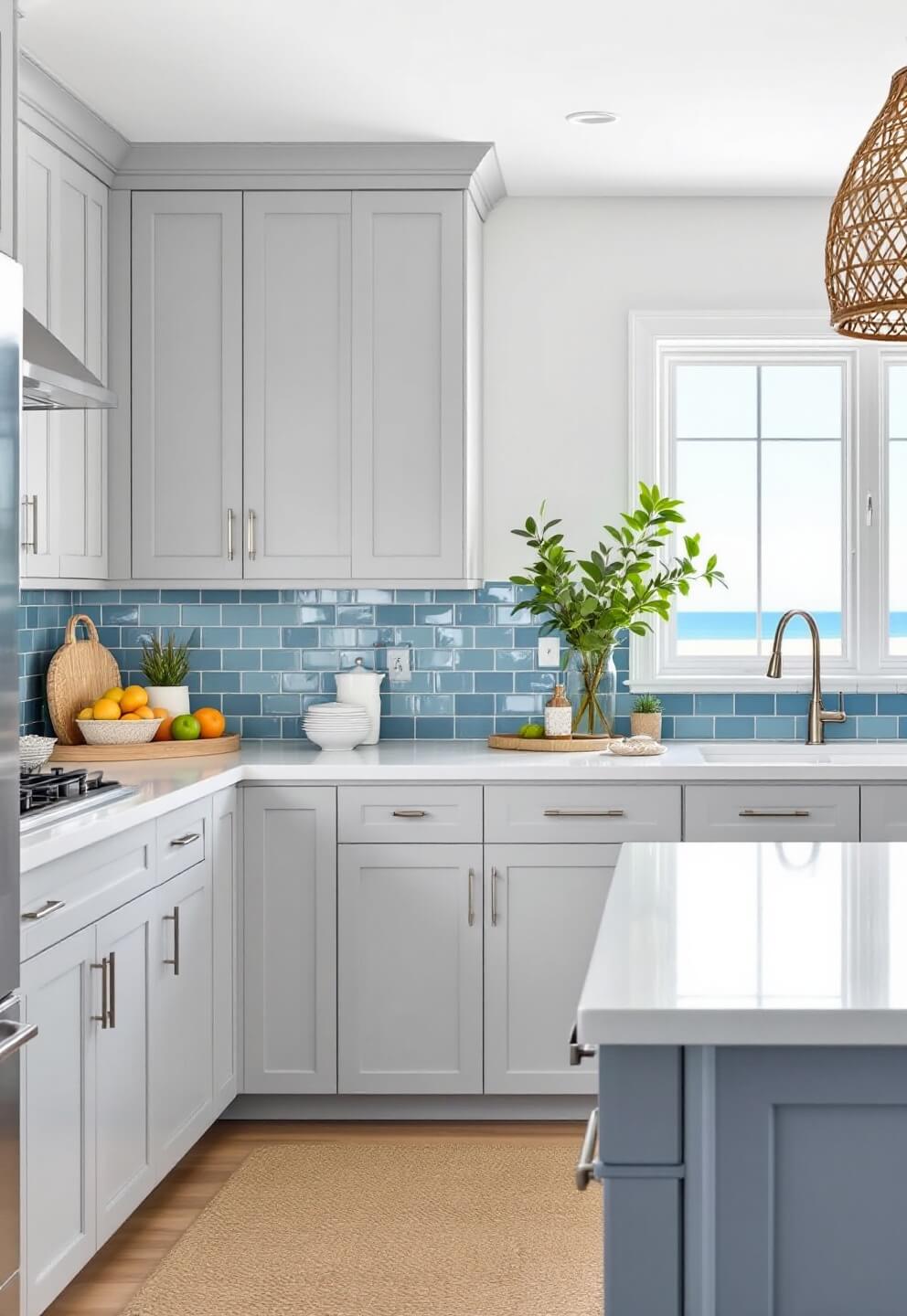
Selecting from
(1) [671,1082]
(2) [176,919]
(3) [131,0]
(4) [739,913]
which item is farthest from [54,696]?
(1) [671,1082]

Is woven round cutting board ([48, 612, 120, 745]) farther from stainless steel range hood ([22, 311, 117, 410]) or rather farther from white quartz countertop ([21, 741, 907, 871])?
stainless steel range hood ([22, 311, 117, 410])

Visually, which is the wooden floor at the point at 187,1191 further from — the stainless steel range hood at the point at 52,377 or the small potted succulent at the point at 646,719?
the stainless steel range hood at the point at 52,377

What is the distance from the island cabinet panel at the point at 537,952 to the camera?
369 centimetres

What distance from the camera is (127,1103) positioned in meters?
2.80

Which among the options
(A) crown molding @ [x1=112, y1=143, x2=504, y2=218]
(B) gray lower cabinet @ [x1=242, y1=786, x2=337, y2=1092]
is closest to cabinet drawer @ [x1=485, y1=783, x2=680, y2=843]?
(B) gray lower cabinet @ [x1=242, y1=786, x2=337, y2=1092]

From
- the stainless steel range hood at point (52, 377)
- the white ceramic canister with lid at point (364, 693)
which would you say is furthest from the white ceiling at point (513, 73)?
the white ceramic canister with lid at point (364, 693)

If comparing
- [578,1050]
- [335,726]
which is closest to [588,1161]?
[578,1050]

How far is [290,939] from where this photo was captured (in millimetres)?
3705

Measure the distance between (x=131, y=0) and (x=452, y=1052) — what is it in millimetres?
2657

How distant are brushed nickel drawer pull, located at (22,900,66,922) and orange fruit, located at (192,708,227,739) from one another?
1553mm

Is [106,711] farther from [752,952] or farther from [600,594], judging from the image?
[752,952]

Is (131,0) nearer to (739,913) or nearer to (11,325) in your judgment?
(11,325)

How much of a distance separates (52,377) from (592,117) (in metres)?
1.72

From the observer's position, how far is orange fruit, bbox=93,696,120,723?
3814 millimetres
